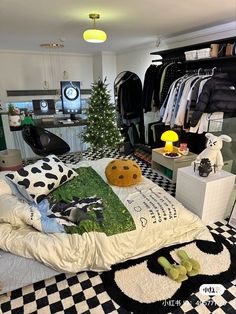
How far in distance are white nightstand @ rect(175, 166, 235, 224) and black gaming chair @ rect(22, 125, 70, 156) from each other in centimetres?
209

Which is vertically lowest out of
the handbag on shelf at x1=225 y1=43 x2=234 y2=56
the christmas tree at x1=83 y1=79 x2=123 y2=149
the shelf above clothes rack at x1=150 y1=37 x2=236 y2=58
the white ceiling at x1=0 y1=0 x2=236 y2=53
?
the christmas tree at x1=83 y1=79 x2=123 y2=149

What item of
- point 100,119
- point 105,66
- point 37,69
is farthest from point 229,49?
point 37,69

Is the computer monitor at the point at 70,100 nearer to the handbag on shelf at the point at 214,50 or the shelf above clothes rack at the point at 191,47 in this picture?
the shelf above clothes rack at the point at 191,47

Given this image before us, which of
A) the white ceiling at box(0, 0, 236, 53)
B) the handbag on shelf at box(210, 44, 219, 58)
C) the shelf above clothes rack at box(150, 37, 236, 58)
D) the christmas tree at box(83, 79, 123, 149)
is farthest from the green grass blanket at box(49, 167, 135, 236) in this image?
the shelf above clothes rack at box(150, 37, 236, 58)

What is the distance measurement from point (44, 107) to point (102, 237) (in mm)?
3558

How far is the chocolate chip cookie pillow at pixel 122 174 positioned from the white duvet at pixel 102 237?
24 cm

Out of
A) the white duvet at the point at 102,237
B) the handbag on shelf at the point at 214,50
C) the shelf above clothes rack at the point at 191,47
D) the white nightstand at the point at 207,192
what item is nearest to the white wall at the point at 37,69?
the shelf above clothes rack at the point at 191,47

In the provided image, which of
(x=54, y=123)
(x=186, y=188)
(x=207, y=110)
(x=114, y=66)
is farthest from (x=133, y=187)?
(x=114, y=66)

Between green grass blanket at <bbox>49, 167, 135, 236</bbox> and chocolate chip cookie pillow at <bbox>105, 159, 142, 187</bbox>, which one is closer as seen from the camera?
green grass blanket at <bbox>49, 167, 135, 236</bbox>

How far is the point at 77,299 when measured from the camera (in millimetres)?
1542

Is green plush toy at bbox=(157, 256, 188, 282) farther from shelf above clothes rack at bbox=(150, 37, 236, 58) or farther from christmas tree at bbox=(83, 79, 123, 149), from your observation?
shelf above clothes rack at bbox=(150, 37, 236, 58)

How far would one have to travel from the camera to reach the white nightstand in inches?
84.5

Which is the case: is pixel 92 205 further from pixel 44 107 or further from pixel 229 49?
pixel 44 107

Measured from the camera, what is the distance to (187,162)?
307 centimetres
